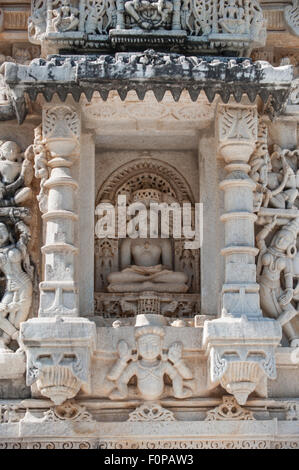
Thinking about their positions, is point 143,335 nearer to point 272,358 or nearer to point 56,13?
point 272,358

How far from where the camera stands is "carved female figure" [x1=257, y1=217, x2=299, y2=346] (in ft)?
40.5

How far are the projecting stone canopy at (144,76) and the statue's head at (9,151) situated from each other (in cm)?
92

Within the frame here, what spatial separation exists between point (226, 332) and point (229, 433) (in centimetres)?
102

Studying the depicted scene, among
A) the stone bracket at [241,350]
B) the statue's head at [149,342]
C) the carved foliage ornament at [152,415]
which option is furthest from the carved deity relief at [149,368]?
the stone bracket at [241,350]

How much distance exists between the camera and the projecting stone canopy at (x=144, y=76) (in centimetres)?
1186

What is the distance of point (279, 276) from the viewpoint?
12453 mm

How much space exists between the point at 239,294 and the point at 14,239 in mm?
2450

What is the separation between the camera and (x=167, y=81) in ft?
39.0

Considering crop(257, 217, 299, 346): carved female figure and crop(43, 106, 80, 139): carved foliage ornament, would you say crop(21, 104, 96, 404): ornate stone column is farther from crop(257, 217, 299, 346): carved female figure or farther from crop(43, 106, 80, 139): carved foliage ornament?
crop(257, 217, 299, 346): carved female figure

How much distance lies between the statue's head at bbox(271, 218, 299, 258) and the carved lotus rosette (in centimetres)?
255

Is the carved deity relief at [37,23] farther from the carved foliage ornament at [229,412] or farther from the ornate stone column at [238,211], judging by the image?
the carved foliage ornament at [229,412]

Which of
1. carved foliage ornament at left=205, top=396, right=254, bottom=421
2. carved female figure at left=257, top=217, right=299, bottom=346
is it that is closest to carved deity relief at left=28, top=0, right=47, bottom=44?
carved female figure at left=257, top=217, right=299, bottom=346

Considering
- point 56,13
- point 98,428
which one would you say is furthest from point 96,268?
point 56,13

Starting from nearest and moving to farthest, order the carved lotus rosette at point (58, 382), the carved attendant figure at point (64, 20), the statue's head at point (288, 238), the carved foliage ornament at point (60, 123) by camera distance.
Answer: the carved lotus rosette at point (58, 382)
the carved foliage ornament at point (60, 123)
the statue's head at point (288, 238)
the carved attendant figure at point (64, 20)
